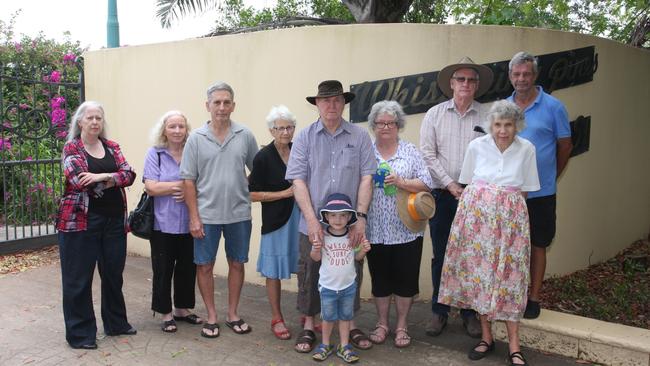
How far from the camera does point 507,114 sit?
369 cm

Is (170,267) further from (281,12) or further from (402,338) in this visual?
(281,12)

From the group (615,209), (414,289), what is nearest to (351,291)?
(414,289)

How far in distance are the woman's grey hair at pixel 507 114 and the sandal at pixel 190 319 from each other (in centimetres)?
271

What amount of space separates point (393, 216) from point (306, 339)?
42.4 inches

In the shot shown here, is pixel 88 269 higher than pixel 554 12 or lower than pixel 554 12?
lower

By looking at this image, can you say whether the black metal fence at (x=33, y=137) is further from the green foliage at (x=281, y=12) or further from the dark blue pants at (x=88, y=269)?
the green foliage at (x=281, y=12)

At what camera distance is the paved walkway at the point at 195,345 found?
395cm

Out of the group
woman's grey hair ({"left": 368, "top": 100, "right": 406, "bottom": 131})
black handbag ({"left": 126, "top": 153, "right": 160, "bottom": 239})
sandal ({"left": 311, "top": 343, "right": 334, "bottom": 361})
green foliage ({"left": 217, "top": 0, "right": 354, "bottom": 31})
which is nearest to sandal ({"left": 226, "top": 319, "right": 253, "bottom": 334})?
sandal ({"left": 311, "top": 343, "right": 334, "bottom": 361})

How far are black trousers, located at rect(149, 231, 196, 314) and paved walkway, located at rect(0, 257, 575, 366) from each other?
0.85 feet

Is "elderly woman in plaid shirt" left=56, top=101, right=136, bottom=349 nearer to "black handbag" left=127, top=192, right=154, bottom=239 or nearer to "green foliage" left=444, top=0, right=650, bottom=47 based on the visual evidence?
"black handbag" left=127, top=192, right=154, bottom=239

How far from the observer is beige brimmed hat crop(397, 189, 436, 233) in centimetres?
389

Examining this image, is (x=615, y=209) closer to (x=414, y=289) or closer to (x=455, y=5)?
(x=414, y=289)

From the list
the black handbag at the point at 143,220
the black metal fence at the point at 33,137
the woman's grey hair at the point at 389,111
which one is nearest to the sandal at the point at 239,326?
the black handbag at the point at 143,220

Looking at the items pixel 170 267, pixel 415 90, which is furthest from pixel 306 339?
pixel 415 90
